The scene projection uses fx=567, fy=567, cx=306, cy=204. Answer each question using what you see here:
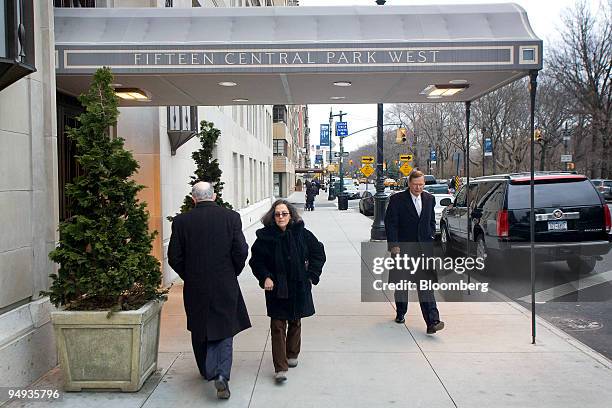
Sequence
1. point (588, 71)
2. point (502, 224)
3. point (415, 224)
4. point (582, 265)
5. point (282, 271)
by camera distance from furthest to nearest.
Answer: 1. point (588, 71)
2. point (582, 265)
3. point (502, 224)
4. point (415, 224)
5. point (282, 271)

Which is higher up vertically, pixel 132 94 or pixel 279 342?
pixel 132 94

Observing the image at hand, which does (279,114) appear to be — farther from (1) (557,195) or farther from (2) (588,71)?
(1) (557,195)

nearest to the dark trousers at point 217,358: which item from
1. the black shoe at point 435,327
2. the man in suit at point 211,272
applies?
the man in suit at point 211,272

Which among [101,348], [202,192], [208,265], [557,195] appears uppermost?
[202,192]

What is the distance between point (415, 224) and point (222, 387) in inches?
124

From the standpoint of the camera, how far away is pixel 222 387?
188 inches

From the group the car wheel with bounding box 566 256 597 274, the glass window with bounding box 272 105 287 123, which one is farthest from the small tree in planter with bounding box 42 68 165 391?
the glass window with bounding box 272 105 287 123

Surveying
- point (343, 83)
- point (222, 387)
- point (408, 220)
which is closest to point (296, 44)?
point (343, 83)

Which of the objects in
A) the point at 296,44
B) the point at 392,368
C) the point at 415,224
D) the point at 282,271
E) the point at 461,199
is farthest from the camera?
the point at 461,199

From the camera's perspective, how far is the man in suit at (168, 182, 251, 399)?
4793mm

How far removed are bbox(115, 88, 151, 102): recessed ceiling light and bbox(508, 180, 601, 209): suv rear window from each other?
253 inches

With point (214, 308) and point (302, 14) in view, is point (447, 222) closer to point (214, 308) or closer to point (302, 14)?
point (302, 14)

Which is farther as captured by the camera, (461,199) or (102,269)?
(461,199)

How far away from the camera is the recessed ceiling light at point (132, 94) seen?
7739 mm
